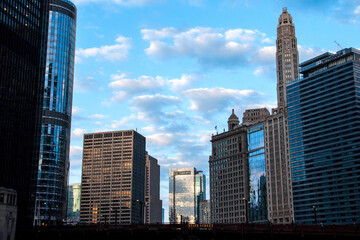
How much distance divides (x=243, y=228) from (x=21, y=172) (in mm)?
93517

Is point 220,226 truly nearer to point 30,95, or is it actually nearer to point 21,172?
point 21,172

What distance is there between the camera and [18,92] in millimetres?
151125

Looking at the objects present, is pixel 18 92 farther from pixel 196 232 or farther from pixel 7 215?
pixel 196 232

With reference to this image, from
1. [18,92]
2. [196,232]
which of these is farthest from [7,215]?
[18,92]

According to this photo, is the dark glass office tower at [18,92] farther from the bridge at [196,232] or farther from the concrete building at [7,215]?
the bridge at [196,232]

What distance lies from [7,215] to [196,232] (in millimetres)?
47921

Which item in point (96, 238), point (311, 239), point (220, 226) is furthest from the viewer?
point (96, 238)

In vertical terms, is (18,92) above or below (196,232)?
above

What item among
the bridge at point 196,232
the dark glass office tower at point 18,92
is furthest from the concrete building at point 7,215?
the dark glass office tower at point 18,92

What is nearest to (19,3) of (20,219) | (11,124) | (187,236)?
(11,124)

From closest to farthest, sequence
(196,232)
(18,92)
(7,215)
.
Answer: (196,232) < (7,215) < (18,92)

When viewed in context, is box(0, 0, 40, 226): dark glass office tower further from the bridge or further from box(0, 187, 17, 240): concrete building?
the bridge

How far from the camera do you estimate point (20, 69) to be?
152m

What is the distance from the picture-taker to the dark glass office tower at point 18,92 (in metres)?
144
